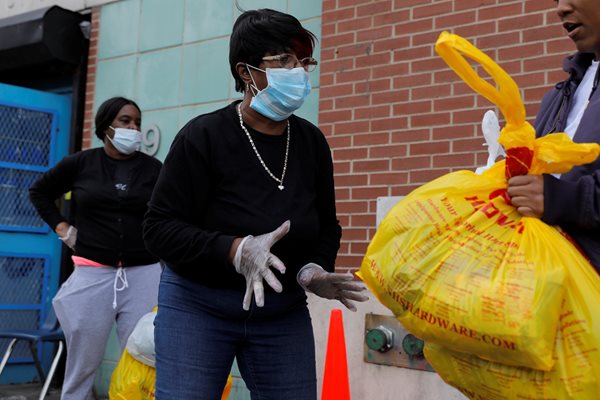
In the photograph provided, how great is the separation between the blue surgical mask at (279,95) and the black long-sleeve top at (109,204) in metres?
2.25

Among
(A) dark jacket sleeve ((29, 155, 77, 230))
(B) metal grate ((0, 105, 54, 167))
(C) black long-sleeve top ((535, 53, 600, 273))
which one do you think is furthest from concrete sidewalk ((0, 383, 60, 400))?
(C) black long-sleeve top ((535, 53, 600, 273))

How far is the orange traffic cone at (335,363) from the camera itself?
4.75m

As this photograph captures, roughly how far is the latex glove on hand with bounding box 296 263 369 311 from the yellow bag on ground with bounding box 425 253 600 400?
0.72 m

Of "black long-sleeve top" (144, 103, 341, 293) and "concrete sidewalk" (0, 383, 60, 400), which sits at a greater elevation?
"black long-sleeve top" (144, 103, 341, 293)

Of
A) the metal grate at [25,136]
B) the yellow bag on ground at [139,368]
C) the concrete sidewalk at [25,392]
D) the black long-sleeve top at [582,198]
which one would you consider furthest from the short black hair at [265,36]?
the metal grate at [25,136]

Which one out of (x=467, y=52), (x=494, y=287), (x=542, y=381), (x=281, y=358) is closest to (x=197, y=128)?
(x=281, y=358)

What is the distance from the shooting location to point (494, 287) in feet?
6.51

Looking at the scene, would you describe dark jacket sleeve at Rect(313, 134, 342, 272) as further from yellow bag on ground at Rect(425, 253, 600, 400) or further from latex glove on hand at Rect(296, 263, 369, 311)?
yellow bag on ground at Rect(425, 253, 600, 400)

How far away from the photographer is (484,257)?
81.1 inches

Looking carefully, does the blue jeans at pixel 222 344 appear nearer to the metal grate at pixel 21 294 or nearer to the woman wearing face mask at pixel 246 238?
the woman wearing face mask at pixel 246 238

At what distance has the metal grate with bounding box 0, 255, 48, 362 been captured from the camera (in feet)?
23.6

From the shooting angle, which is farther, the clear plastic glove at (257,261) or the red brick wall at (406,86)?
the red brick wall at (406,86)

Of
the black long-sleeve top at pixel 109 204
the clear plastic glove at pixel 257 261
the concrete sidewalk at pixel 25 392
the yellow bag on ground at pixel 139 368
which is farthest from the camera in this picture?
the concrete sidewalk at pixel 25 392

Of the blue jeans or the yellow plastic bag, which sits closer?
the blue jeans
